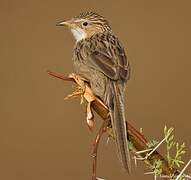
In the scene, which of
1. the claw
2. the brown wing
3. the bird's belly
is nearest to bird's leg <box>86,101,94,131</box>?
the claw

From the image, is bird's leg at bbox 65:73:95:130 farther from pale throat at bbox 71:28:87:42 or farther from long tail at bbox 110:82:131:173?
pale throat at bbox 71:28:87:42

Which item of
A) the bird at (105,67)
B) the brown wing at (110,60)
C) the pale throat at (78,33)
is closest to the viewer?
the bird at (105,67)

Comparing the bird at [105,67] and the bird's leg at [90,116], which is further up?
the bird at [105,67]

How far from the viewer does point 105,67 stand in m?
2.38

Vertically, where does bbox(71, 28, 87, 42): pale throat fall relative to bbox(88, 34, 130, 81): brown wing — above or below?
above

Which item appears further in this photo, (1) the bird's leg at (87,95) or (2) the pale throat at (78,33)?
(2) the pale throat at (78,33)

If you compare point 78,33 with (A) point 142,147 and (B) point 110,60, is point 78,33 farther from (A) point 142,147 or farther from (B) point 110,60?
(A) point 142,147

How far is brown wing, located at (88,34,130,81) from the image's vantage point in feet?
7.66

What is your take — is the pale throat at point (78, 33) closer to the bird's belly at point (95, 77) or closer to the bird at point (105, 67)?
the bird at point (105, 67)

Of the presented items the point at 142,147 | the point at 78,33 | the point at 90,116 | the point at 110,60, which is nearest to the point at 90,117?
the point at 90,116

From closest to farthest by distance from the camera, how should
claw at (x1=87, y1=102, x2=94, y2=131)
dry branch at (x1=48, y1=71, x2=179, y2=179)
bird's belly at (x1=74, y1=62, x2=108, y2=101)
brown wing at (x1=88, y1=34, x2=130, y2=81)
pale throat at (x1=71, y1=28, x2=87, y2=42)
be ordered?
dry branch at (x1=48, y1=71, x2=179, y2=179), claw at (x1=87, y1=102, x2=94, y2=131), bird's belly at (x1=74, y1=62, x2=108, y2=101), brown wing at (x1=88, y1=34, x2=130, y2=81), pale throat at (x1=71, y1=28, x2=87, y2=42)

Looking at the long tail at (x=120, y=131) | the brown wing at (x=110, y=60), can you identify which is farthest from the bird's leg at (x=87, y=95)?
the brown wing at (x=110, y=60)

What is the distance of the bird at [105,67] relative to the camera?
5.60ft

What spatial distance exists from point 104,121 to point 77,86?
192 mm
